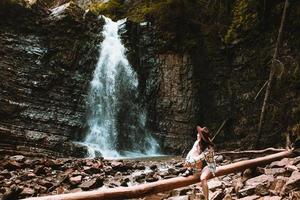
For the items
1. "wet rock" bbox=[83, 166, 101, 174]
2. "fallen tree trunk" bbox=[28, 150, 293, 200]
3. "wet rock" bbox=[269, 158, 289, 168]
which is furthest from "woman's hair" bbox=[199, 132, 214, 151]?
"wet rock" bbox=[83, 166, 101, 174]

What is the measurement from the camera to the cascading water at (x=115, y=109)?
20453 millimetres

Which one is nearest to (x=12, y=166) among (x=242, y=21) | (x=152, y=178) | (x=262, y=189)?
(x=152, y=178)

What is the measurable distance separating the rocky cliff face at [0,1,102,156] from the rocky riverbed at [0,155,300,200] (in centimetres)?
370

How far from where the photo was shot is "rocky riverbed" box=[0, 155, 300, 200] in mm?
6770

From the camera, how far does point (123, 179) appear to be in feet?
36.8

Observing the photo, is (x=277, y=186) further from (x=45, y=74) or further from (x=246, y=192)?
(x=45, y=74)

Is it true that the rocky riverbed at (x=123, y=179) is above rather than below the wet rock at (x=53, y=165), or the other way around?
below

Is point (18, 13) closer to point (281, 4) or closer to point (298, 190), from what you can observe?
point (281, 4)

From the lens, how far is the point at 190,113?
21.8 metres

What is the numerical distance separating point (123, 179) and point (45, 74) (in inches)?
441

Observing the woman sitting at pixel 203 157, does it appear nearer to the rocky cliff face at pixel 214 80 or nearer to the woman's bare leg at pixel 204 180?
the woman's bare leg at pixel 204 180

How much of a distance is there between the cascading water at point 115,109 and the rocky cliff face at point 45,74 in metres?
0.67

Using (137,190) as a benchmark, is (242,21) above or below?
above

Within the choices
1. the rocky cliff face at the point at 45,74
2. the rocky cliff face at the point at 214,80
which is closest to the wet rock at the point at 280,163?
the rocky cliff face at the point at 214,80
